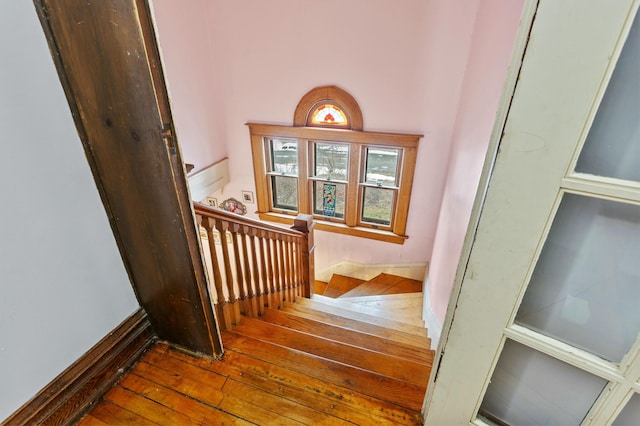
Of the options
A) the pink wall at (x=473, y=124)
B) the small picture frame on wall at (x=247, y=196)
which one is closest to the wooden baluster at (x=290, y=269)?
the pink wall at (x=473, y=124)

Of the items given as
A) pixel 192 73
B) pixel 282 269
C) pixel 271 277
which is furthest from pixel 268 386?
pixel 192 73

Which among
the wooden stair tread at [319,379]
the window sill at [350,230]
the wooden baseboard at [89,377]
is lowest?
the window sill at [350,230]

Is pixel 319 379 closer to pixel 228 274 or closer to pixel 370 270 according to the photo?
pixel 228 274

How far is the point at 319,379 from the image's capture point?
1.37 meters

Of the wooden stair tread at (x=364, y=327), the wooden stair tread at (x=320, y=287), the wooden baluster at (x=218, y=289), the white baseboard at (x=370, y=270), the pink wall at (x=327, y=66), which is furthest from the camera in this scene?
the wooden stair tread at (x=320, y=287)

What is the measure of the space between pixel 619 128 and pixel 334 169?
10.6 ft

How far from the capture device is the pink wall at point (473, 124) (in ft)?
5.67

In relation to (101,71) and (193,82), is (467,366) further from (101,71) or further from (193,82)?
(193,82)

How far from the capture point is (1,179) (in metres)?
0.84

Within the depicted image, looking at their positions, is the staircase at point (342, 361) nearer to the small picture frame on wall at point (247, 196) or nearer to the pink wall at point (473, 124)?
the pink wall at point (473, 124)

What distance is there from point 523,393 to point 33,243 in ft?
5.26

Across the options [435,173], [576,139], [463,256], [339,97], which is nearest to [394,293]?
[435,173]

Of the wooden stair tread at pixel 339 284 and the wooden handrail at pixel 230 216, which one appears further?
the wooden stair tread at pixel 339 284

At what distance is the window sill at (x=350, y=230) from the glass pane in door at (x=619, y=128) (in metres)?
3.18
